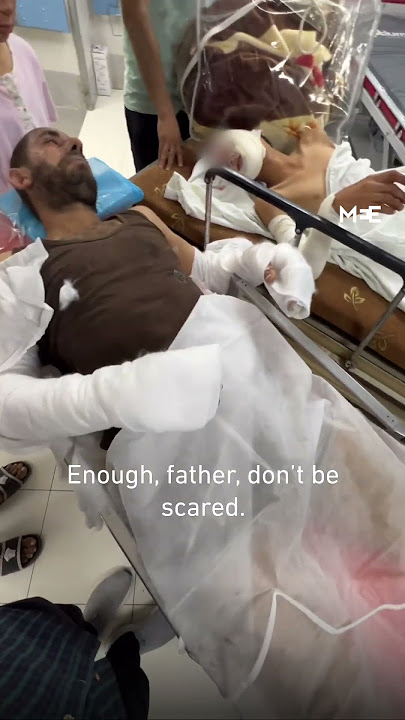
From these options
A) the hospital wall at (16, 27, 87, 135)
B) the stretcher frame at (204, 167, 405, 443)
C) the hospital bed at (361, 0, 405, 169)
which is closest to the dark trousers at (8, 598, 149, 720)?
the stretcher frame at (204, 167, 405, 443)

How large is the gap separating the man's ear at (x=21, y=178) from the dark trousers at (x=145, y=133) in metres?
0.60

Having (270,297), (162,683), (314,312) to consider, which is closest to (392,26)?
(314,312)

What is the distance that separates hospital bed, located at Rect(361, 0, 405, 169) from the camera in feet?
7.14

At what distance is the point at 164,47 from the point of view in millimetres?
1527

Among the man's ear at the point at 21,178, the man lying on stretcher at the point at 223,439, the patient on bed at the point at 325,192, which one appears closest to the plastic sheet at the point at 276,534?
the man lying on stretcher at the point at 223,439

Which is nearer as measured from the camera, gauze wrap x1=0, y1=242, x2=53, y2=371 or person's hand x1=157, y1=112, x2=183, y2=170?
gauze wrap x1=0, y1=242, x2=53, y2=371

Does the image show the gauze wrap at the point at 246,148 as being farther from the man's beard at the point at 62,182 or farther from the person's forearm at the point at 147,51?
the man's beard at the point at 62,182

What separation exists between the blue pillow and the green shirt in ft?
0.80

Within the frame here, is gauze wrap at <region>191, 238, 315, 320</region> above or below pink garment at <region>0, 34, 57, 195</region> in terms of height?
below

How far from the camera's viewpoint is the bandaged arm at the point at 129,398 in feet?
2.74

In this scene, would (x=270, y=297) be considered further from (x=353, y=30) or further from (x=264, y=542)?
(x=353, y=30)

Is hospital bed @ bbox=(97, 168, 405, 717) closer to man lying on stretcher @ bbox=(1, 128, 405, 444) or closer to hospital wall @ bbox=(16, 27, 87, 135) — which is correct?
man lying on stretcher @ bbox=(1, 128, 405, 444)

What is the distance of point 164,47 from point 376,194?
0.80 m

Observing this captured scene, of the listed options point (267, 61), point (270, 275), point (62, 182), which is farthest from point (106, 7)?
point (270, 275)
